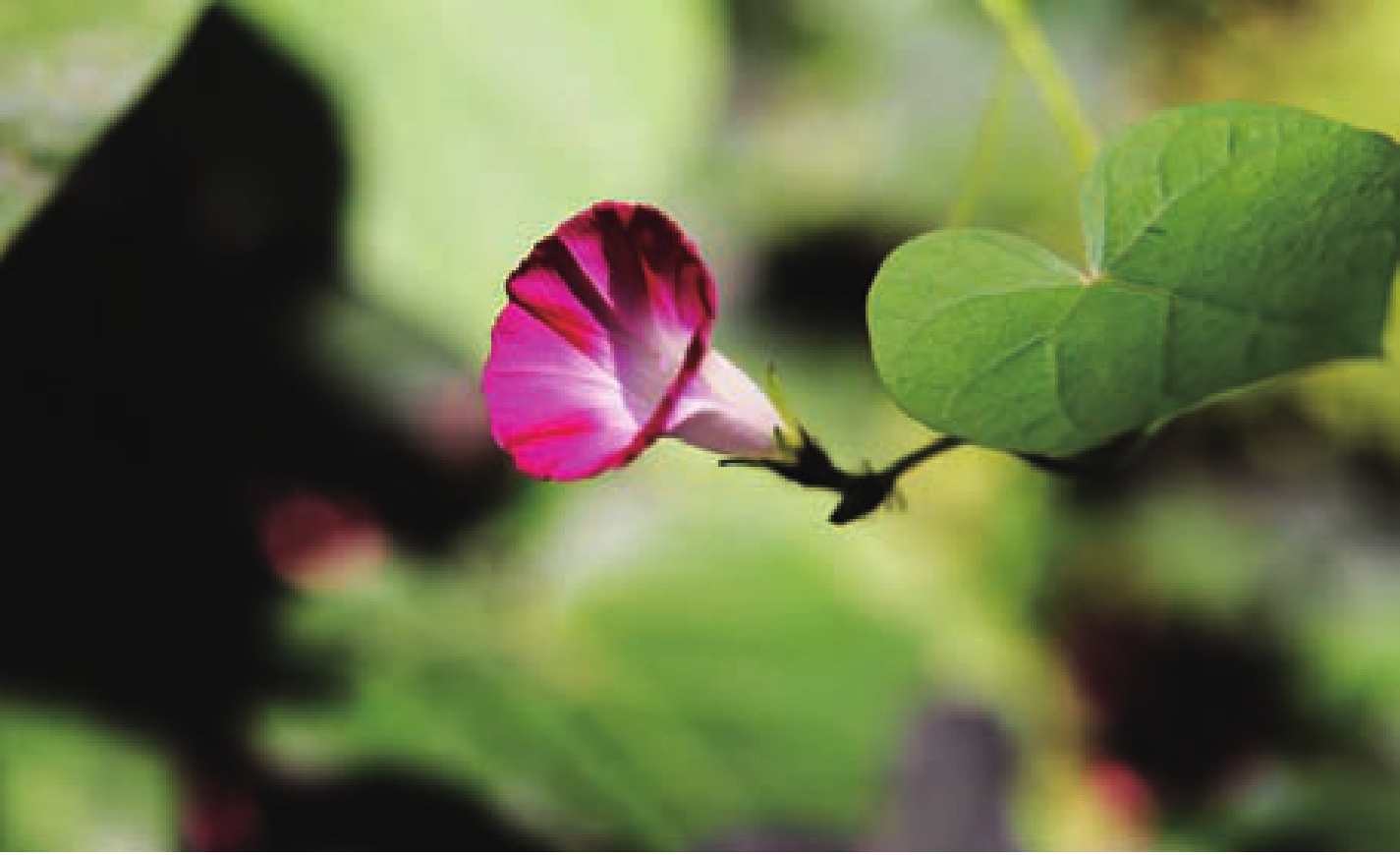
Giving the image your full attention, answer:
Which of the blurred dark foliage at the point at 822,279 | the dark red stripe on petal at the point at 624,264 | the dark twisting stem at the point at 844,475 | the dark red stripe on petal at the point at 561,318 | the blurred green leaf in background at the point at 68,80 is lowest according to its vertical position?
the dark twisting stem at the point at 844,475

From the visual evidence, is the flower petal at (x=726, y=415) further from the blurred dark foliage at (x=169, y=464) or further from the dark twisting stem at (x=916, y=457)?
the blurred dark foliage at (x=169, y=464)

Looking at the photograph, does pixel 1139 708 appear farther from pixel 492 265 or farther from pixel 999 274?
pixel 999 274

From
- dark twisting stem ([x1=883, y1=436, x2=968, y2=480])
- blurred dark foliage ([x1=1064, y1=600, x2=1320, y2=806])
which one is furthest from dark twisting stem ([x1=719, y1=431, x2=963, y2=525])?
blurred dark foliage ([x1=1064, y1=600, x2=1320, y2=806])

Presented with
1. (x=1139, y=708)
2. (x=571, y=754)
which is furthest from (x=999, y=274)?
(x=1139, y=708)

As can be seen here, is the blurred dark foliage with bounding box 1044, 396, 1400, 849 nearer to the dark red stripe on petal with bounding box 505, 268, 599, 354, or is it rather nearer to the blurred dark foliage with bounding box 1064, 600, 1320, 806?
the blurred dark foliage with bounding box 1064, 600, 1320, 806

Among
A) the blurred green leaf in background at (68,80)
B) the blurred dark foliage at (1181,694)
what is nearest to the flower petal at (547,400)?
the blurred green leaf in background at (68,80)

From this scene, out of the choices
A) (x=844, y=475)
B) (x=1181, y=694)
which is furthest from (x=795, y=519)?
(x=844, y=475)

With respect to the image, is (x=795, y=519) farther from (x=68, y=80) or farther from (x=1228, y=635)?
(x=68, y=80)
